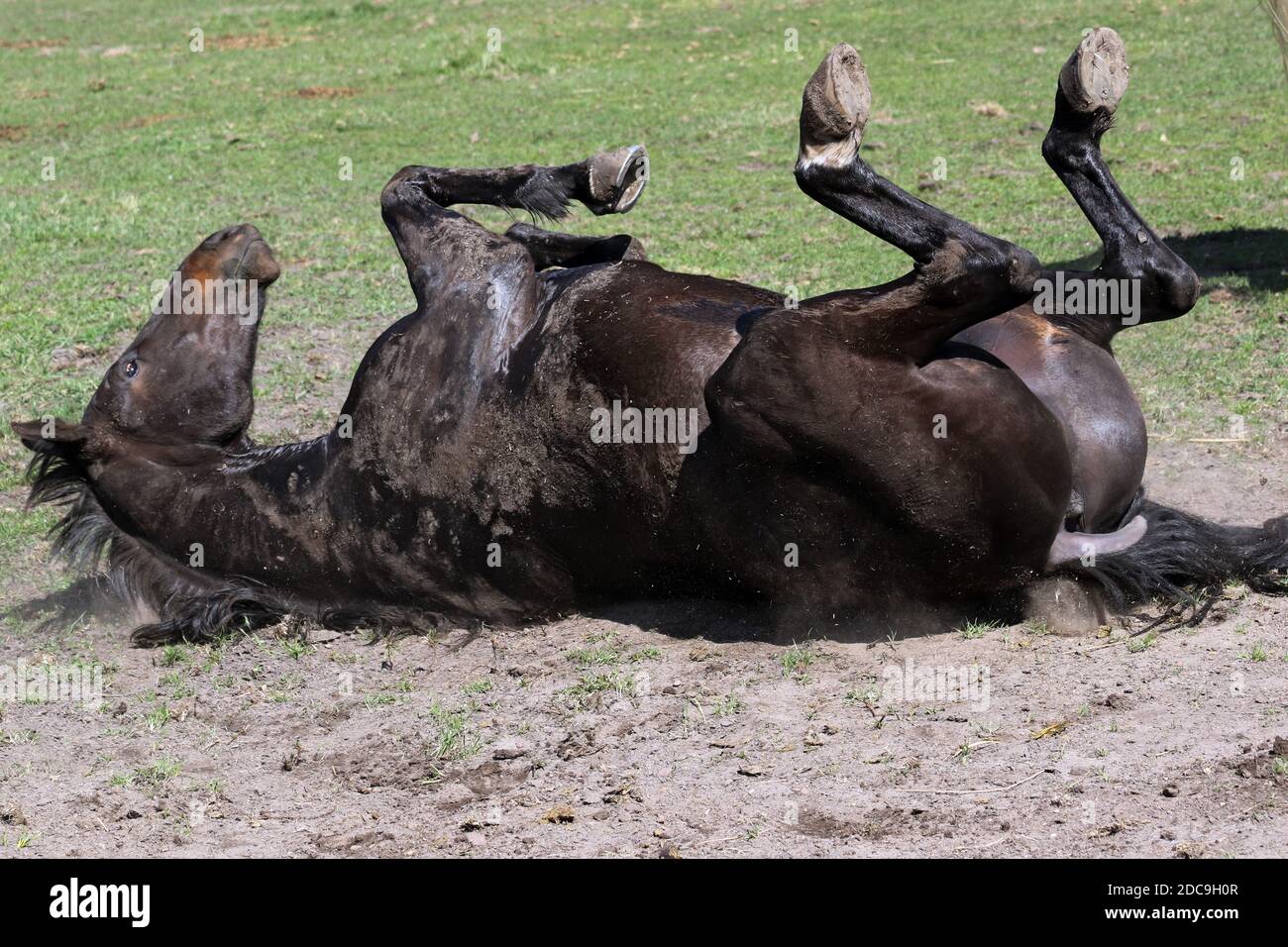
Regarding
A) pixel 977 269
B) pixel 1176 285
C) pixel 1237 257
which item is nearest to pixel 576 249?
pixel 977 269

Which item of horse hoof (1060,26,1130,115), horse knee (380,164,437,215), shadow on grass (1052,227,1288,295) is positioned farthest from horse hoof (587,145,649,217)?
shadow on grass (1052,227,1288,295)

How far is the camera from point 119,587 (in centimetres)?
464

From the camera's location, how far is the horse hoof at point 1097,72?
394 cm

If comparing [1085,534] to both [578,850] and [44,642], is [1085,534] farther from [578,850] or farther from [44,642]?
[44,642]

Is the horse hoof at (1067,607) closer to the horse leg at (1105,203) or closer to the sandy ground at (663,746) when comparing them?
the sandy ground at (663,746)

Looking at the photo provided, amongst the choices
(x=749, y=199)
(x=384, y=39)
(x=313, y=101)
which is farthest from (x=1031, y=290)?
(x=384, y=39)

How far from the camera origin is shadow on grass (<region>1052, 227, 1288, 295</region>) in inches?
281

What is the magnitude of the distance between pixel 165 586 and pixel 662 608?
167 cm

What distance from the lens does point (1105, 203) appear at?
4.12m

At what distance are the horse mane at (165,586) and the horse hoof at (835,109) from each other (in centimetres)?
191
